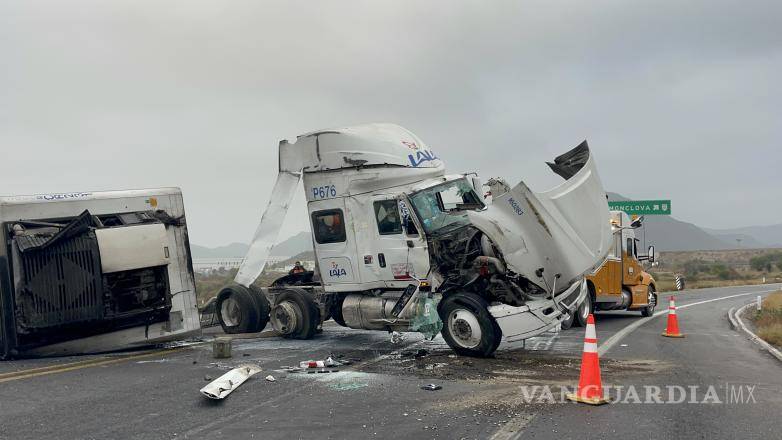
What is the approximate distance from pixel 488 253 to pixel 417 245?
1256 millimetres

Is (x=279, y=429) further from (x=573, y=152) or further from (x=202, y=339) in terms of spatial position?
(x=202, y=339)

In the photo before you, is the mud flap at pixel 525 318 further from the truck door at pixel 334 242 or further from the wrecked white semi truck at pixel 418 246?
the truck door at pixel 334 242

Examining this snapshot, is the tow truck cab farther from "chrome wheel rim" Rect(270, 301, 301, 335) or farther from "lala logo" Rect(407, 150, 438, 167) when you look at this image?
"chrome wheel rim" Rect(270, 301, 301, 335)

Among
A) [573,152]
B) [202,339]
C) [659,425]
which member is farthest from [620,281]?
[659,425]

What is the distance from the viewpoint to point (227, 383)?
24.1 feet

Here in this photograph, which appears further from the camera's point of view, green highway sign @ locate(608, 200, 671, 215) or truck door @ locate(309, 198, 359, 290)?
green highway sign @ locate(608, 200, 671, 215)

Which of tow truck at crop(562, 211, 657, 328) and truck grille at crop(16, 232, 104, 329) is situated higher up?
truck grille at crop(16, 232, 104, 329)

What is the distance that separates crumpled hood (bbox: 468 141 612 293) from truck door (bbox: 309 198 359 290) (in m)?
2.81

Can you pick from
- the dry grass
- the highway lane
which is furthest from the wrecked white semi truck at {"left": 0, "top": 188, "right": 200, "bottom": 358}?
the dry grass

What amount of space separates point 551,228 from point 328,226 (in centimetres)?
436

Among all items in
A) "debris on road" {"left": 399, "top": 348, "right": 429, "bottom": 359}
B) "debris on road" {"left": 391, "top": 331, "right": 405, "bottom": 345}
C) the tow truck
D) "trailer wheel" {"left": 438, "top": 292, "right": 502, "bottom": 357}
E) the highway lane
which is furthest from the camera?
the tow truck

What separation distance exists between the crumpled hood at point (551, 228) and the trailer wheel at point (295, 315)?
13.5ft

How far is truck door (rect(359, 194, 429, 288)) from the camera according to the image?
1062cm

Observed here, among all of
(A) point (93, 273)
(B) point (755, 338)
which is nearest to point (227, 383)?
(A) point (93, 273)
